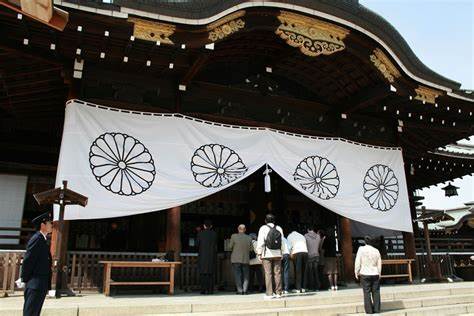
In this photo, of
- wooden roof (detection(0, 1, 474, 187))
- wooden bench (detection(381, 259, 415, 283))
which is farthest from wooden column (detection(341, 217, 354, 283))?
wooden roof (detection(0, 1, 474, 187))

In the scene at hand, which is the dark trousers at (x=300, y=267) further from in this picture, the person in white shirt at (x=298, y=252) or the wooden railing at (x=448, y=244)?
the wooden railing at (x=448, y=244)

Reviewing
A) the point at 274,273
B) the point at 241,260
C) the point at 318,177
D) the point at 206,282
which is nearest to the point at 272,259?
the point at 274,273

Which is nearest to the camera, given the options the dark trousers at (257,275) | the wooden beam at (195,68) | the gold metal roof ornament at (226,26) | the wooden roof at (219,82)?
the wooden roof at (219,82)

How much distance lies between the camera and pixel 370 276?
6652mm

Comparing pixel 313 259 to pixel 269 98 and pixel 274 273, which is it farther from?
pixel 269 98

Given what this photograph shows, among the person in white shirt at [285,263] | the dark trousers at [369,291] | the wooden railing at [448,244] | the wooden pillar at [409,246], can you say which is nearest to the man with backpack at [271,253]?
the person in white shirt at [285,263]

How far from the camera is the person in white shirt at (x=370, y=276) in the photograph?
6657 mm

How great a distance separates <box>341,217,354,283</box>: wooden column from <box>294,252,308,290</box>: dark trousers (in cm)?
189

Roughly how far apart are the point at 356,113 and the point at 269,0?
4.53 metres

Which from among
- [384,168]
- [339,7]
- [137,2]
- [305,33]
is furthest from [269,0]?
[384,168]

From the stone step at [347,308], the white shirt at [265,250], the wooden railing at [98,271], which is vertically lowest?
the stone step at [347,308]

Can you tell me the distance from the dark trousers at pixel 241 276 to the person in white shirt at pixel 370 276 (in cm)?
236

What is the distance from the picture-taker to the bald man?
8.16 metres

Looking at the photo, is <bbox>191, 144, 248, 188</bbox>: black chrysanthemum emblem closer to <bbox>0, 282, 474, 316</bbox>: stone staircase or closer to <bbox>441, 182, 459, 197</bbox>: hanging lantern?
<bbox>0, 282, 474, 316</bbox>: stone staircase
